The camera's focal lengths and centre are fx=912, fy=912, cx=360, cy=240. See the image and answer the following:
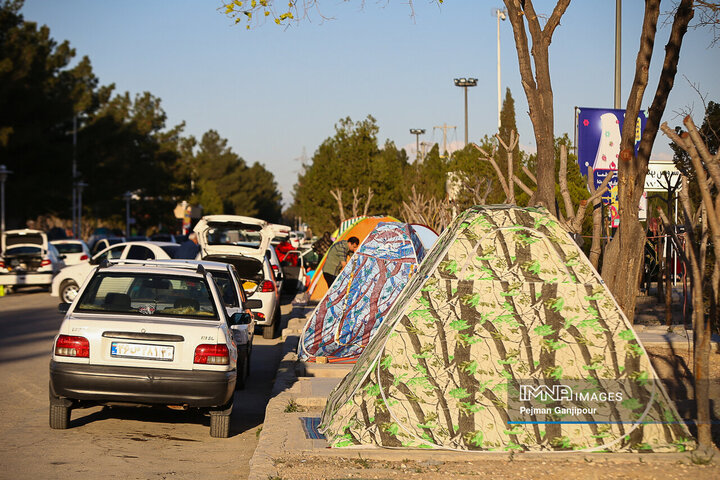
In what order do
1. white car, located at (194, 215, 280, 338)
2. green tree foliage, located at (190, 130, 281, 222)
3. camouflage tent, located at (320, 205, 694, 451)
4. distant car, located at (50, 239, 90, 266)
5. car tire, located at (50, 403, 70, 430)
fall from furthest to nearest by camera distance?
green tree foliage, located at (190, 130, 281, 222) → distant car, located at (50, 239, 90, 266) → white car, located at (194, 215, 280, 338) → car tire, located at (50, 403, 70, 430) → camouflage tent, located at (320, 205, 694, 451)

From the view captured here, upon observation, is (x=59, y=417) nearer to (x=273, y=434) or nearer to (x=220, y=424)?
(x=220, y=424)

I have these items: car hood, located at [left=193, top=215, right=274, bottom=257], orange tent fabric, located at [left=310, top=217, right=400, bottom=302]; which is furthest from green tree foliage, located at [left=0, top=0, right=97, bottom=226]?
car hood, located at [left=193, top=215, right=274, bottom=257]

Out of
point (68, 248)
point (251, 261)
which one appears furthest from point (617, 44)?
point (68, 248)

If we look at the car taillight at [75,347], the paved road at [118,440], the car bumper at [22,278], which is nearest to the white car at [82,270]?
the car bumper at [22,278]

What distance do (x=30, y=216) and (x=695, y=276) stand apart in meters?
47.9

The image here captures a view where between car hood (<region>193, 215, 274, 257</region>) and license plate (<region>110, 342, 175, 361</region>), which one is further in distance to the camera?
car hood (<region>193, 215, 274, 257</region>)

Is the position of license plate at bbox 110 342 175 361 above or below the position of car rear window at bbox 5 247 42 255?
A: below

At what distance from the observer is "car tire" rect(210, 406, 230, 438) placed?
873 cm

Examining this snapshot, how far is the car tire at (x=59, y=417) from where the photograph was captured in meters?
8.71

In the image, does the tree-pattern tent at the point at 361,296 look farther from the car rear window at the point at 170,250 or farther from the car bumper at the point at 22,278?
the car bumper at the point at 22,278

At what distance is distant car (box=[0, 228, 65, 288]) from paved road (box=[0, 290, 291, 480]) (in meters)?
16.7

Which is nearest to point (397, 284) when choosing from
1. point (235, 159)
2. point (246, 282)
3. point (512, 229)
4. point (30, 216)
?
point (246, 282)

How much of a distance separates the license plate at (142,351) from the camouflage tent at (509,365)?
5.50 ft

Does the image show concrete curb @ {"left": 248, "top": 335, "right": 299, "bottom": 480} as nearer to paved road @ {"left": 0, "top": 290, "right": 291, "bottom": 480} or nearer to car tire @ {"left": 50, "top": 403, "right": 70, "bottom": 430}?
paved road @ {"left": 0, "top": 290, "right": 291, "bottom": 480}
